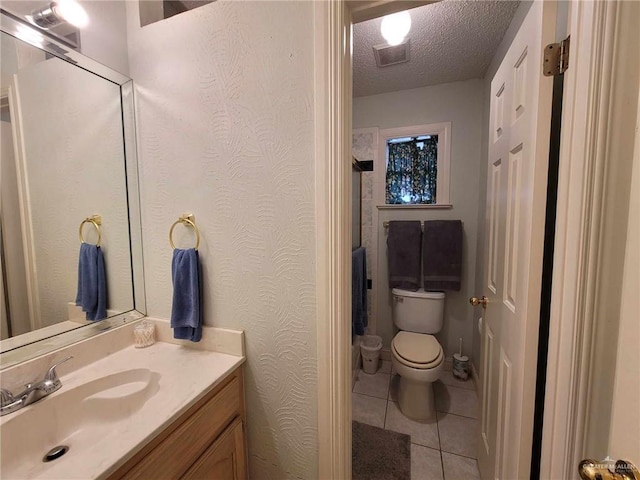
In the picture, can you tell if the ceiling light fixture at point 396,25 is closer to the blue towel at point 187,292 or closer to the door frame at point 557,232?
the door frame at point 557,232

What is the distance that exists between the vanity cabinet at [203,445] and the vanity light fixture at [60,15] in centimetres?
135

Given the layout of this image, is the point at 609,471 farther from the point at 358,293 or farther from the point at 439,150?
the point at 439,150

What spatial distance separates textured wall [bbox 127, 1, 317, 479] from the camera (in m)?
0.88

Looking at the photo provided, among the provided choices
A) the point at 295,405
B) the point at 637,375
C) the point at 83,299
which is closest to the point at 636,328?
the point at 637,375

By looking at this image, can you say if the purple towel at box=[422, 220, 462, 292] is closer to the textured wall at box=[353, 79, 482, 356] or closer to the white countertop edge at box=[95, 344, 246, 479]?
the textured wall at box=[353, 79, 482, 356]

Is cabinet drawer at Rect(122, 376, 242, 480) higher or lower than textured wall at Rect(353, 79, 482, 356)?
lower

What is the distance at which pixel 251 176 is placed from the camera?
3.06ft

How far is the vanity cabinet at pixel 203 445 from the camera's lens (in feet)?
2.12

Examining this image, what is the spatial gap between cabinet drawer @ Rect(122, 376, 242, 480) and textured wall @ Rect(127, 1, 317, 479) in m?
0.11

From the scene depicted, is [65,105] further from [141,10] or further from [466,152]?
[466,152]

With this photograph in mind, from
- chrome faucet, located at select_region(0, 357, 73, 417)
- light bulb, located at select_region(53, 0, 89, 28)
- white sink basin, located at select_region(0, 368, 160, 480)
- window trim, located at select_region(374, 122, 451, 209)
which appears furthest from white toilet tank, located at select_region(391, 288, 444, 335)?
light bulb, located at select_region(53, 0, 89, 28)

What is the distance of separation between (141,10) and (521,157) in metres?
1.59

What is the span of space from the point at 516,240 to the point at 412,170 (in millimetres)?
1446

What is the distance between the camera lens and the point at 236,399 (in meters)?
0.96
